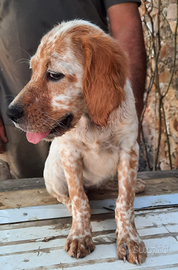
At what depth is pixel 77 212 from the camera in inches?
61.2

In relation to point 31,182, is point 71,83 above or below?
above

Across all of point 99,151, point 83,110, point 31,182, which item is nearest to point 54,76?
point 83,110

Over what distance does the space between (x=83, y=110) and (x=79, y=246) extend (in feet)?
2.55

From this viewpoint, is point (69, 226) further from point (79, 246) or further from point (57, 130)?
point (57, 130)

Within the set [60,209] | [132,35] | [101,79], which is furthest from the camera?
[132,35]

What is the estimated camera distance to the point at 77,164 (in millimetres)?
1651

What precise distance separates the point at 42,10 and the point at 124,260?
6.87ft

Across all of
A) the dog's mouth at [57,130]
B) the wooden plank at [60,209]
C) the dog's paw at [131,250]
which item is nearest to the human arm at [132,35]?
the wooden plank at [60,209]

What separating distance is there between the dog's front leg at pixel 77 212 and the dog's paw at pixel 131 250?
0.54ft

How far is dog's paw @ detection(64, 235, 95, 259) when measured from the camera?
139 centimetres

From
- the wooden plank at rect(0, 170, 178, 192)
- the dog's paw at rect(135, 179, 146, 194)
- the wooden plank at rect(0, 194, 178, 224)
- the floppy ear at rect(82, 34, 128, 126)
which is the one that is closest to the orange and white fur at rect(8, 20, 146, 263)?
the floppy ear at rect(82, 34, 128, 126)

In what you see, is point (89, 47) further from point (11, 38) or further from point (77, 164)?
point (11, 38)

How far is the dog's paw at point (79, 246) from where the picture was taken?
1.39 metres

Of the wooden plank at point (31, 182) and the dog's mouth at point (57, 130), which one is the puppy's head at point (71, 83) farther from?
the wooden plank at point (31, 182)
